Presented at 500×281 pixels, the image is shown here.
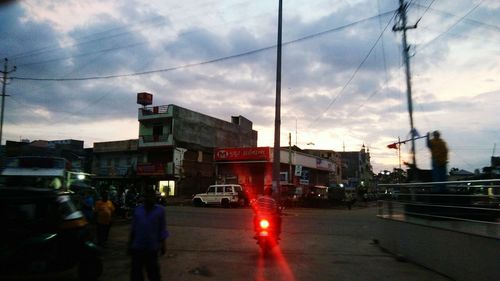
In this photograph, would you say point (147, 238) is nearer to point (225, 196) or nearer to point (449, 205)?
point (449, 205)

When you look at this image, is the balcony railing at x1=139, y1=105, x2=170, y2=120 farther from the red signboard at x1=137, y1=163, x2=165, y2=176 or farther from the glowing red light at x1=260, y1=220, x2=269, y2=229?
the glowing red light at x1=260, y1=220, x2=269, y2=229

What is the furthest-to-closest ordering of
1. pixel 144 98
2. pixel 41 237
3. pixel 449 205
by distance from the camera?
pixel 144 98
pixel 449 205
pixel 41 237

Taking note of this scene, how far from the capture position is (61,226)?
23.1ft

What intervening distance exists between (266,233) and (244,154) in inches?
1412

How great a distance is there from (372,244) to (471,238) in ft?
19.4

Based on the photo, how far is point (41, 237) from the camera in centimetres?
679

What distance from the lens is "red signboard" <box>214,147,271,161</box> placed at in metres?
45.5

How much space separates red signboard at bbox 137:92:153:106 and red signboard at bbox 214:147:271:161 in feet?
37.8

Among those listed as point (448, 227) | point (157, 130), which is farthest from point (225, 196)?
point (448, 227)

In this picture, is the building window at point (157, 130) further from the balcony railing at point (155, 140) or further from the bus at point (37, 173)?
the bus at point (37, 173)

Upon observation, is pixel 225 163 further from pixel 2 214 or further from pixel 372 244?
pixel 2 214

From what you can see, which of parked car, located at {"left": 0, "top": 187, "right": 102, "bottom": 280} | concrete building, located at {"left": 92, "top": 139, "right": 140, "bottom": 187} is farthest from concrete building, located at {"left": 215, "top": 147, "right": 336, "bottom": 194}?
parked car, located at {"left": 0, "top": 187, "right": 102, "bottom": 280}

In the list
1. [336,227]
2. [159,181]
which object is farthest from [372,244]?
[159,181]

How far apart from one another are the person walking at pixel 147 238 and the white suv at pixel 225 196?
1178 inches
